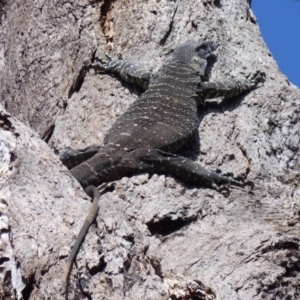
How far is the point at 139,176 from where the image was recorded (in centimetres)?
569

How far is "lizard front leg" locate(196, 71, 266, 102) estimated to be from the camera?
6.41 meters

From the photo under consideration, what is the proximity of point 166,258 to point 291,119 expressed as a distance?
1903 millimetres

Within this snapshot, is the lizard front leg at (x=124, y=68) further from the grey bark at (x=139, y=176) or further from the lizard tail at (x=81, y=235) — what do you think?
the lizard tail at (x=81, y=235)

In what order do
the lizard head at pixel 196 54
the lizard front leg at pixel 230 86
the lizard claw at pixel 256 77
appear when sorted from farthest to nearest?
the lizard head at pixel 196 54
the lizard claw at pixel 256 77
the lizard front leg at pixel 230 86

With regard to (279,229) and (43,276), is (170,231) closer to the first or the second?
(279,229)

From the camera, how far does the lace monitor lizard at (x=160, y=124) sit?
225 inches

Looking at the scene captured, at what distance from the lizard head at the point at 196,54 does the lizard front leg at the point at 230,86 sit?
27 centimetres

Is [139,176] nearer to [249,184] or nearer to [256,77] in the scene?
[249,184]

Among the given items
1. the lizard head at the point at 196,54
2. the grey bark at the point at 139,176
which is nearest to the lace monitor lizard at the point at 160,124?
the lizard head at the point at 196,54

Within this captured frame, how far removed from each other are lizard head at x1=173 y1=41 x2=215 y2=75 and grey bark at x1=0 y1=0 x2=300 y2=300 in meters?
0.08

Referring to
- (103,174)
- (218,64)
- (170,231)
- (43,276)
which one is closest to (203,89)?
(218,64)

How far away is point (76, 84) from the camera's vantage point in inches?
262

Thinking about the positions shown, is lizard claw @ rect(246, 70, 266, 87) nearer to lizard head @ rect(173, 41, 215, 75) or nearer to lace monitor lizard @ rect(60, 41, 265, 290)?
lace monitor lizard @ rect(60, 41, 265, 290)

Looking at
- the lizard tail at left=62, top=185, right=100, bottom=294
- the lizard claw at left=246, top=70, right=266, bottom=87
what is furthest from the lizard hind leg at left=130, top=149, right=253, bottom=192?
the lizard tail at left=62, top=185, right=100, bottom=294
